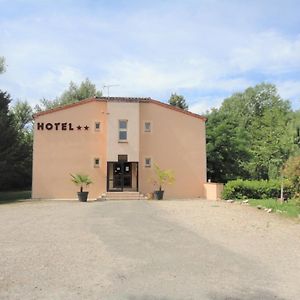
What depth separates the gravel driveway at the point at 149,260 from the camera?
6.15 metres

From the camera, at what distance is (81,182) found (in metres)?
27.1

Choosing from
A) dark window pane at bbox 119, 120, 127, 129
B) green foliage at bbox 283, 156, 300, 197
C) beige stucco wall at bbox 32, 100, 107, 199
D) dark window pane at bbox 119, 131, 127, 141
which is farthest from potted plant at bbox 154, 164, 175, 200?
green foliage at bbox 283, 156, 300, 197

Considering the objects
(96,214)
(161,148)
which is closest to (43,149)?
(161,148)

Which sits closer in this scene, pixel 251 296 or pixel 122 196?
pixel 251 296

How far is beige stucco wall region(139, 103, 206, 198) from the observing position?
100 ft

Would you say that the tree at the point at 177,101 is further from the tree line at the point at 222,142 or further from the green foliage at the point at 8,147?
the green foliage at the point at 8,147

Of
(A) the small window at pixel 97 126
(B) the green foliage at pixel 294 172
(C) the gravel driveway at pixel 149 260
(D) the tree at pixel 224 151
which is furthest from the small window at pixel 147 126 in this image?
(C) the gravel driveway at pixel 149 260

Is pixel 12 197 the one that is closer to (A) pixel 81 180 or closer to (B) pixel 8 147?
(B) pixel 8 147

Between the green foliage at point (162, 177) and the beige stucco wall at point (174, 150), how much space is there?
368mm

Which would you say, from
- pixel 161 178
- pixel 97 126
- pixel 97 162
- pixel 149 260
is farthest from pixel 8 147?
pixel 149 260

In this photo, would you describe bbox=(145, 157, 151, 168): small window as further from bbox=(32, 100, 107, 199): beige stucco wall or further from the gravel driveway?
the gravel driveway

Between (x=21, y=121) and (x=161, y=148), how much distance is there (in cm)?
3097

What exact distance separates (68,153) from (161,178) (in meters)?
6.85

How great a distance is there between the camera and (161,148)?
30.8 meters
